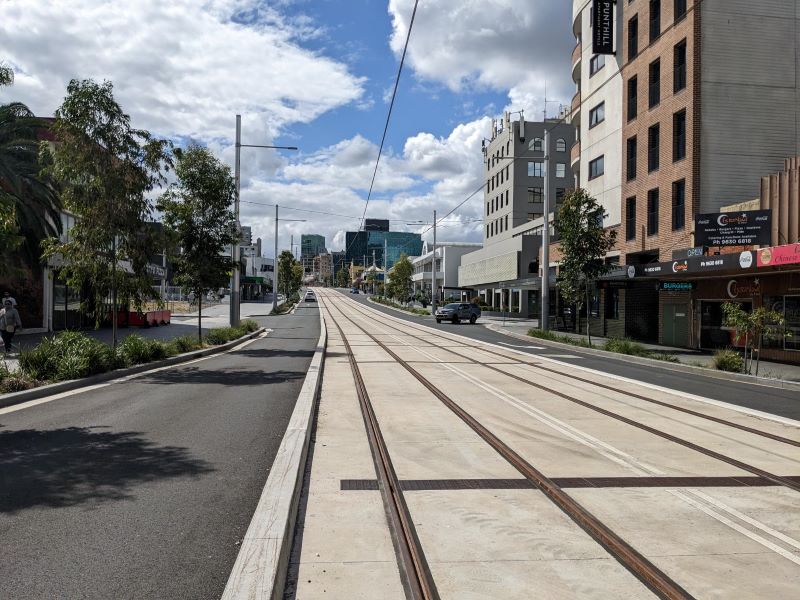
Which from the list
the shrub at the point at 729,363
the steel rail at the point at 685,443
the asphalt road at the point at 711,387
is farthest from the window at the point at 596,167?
the steel rail at the point at 685,443

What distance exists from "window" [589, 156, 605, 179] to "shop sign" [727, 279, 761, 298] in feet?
41.0

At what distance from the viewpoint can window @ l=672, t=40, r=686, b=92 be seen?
86.6ft

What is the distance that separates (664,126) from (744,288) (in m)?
8.52

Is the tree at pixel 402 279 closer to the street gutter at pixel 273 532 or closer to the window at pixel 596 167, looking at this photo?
the window at pixel 596 167

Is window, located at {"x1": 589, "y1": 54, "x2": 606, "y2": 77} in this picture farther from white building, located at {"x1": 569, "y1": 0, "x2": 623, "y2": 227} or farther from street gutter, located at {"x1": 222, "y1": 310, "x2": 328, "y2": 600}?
street gutter, located at {"x1": 222, "y1": 310, "x2": 328, "y2": 600}

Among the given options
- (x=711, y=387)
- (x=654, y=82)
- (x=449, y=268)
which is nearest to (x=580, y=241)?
(x=654, y=82)

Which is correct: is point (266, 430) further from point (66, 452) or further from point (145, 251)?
point (145, 251)

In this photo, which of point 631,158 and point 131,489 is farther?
point 631,158

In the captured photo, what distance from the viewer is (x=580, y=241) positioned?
2506cm

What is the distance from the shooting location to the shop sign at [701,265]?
739 inches

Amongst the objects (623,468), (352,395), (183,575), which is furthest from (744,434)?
(183,575)

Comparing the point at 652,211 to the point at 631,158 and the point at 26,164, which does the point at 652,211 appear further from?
the point at 26,164

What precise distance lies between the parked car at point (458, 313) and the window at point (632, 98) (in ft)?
65.9

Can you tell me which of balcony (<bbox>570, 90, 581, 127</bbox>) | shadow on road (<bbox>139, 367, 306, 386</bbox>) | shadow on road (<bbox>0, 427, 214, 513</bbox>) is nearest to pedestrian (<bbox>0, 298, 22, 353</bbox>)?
shadow on road (<bbox>139, 367, 306, 386</bbox>)
